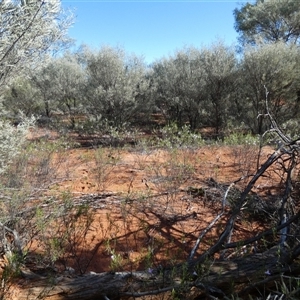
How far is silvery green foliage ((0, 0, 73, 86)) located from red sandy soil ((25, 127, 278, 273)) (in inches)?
68.3

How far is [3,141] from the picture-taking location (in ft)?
12.0

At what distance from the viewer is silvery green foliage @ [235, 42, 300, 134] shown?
898cm

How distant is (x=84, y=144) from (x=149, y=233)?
Result: 5918mm

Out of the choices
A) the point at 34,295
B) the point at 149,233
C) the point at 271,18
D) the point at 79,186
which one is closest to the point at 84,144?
the point at 79,186

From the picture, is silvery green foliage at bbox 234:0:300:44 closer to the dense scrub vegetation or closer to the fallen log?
the dense scrub vegetation

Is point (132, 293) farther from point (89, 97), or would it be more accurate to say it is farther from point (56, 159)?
point (89, 97)

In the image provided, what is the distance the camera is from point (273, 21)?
1716 centimetres

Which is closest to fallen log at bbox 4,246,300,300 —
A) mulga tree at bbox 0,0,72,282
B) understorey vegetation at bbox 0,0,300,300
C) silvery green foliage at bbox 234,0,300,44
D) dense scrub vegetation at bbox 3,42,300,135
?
understorey vegetation at bbox 0,0,300,300

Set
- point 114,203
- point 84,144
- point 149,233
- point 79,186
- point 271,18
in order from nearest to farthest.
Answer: point 149,233
point 114,203
point 79,186
point 84,144
point 271,18

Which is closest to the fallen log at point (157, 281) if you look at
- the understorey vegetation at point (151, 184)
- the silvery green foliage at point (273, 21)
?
the understorey vegetation at point (151, 184)

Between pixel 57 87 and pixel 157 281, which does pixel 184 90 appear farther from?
pixel 157 281

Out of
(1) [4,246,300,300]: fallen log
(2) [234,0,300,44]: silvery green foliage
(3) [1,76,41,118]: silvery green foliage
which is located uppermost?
(2) [234,0,300,44]: silvery green foliage

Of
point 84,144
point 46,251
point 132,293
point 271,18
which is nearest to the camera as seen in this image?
point 132,293

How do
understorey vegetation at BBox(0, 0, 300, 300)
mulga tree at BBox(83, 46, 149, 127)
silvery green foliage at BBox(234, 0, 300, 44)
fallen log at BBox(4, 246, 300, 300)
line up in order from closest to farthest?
fallen log at BBox(4, 246, 300, 300)
understorey vegetation at BBox(0, 0, 300, 300)
mulga tree at BBox(83, 46, 149, 127)
silvery green foliage at BBox(234, 0, 300, 44)
